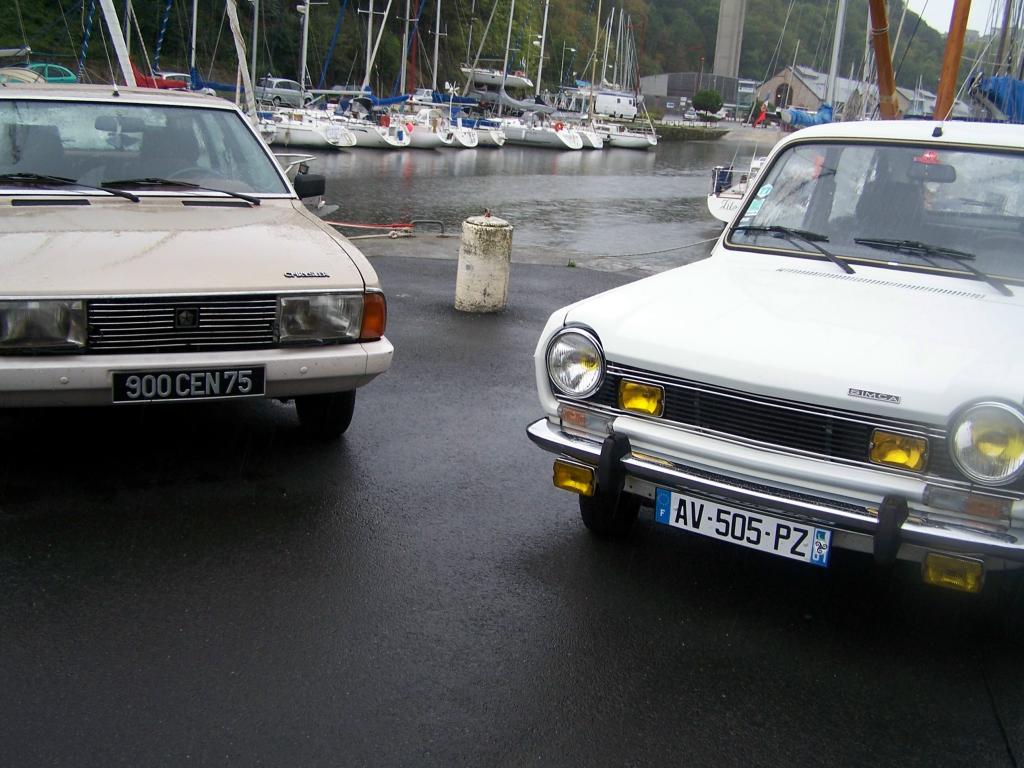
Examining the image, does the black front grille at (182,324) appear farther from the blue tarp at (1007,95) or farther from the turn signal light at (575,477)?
the blue tarp at (1007,95)

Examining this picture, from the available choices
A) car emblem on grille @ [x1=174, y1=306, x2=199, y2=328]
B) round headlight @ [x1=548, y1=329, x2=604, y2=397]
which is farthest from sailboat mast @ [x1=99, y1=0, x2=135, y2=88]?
round headlight @ [x1=548, y1=329, x2=604, y2=397]

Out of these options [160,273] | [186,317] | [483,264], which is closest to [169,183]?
[160,273]

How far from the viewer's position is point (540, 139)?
5566cm

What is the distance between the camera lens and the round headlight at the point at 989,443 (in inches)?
125

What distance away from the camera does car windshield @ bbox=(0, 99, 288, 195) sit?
18.3 ft

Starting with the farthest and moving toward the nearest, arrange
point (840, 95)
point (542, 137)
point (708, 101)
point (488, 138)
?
point (708, 101) < point (542, 137) < point (488, 138) < point (840, 95)

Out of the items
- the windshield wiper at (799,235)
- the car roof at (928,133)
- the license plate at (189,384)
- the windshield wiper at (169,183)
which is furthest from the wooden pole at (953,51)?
the license plate at (189,384)

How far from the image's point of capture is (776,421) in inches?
141

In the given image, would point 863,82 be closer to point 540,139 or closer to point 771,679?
point 771,679

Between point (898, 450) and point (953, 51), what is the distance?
11.0m

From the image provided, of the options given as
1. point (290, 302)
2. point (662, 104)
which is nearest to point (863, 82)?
point (290, 302)

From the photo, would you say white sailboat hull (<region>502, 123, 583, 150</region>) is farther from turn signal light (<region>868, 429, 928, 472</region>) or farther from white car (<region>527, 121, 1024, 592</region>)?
turn signal light (<region>868, 429, 928, 472</region>)

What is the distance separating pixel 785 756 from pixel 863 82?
1806 centimetres

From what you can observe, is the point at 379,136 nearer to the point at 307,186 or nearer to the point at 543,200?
the point at 543,200
